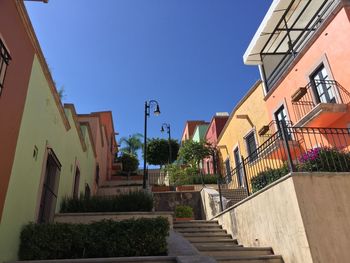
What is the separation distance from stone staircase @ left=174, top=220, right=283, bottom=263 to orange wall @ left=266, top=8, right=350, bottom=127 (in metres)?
5.46

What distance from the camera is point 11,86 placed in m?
5.21

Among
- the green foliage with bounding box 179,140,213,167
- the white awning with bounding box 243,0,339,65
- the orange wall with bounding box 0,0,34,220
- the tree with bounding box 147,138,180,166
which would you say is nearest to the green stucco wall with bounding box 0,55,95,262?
the orange wall with bounding box 0,0,34,220

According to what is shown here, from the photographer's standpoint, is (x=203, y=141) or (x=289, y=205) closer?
(x=289, y=205)

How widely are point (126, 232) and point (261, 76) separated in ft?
40.4

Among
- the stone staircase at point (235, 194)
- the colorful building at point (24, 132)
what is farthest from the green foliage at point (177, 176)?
the colorful building at point (24, 132)

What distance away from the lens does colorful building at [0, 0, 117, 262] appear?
499cm

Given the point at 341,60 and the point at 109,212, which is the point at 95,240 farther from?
the point at 341,60

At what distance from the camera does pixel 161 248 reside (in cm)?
605

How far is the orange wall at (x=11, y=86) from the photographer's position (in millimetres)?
4871

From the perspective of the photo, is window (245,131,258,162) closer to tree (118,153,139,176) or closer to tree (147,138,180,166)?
tree (118,153,139,176)

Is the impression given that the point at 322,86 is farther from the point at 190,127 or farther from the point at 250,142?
the point at 190,127

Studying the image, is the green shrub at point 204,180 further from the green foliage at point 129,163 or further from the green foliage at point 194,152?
the green foliage at point 129,163

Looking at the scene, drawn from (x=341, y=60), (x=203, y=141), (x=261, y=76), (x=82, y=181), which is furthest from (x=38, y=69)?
(x=203, y=141)

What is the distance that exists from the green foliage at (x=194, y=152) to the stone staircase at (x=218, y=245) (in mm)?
10970
